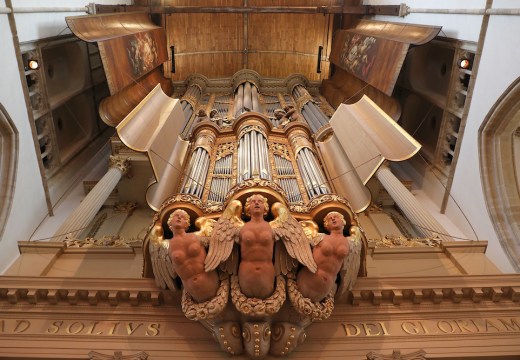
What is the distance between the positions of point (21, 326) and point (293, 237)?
356 cm

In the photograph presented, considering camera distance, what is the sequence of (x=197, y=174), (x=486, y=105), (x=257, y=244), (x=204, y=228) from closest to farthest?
(x=257, y=244) → (x=204, y=228) → (x=197, y=174) → (x=486, y=105)

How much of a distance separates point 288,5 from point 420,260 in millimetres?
12153

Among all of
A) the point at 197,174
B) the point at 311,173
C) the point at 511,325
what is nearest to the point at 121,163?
the point at 197,174

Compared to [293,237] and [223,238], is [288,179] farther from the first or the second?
[223,238]

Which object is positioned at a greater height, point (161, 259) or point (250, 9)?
point (250, 9)

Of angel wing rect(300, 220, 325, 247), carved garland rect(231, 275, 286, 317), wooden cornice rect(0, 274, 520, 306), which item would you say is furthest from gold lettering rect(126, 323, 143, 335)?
angel wing rect(300, 220, 325, 247)

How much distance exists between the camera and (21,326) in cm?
555

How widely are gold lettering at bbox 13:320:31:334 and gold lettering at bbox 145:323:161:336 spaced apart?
1.50m

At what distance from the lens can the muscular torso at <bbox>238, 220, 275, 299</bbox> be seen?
4.90 m

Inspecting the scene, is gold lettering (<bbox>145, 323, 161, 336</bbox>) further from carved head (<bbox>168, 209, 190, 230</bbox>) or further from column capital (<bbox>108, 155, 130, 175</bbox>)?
column capital (<bbox>108, 155, 130, 175</bbox>)

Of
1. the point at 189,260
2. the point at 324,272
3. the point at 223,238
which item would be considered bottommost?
the point at 324,272

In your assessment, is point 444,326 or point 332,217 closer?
point 332,217

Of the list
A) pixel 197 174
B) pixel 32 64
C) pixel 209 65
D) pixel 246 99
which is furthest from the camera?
pixel 209 65

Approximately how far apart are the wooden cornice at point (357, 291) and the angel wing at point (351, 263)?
30 centimetres
